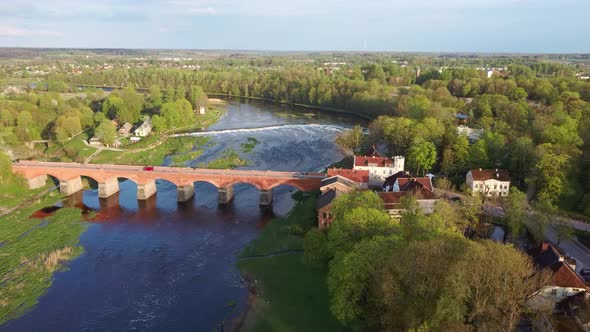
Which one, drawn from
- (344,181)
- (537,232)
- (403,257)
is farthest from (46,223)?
(537,232)

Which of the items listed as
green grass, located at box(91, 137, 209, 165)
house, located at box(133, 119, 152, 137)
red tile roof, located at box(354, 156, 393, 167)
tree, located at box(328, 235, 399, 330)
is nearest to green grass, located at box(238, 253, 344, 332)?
tree, located at box(328, 235, 399, 330)

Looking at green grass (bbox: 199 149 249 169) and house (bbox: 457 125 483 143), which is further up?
house (bbox: 457 125 483 143)

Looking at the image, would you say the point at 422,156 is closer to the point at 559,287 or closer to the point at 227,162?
the point at 227,162

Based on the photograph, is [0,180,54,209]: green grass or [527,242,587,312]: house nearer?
[527,242,587,312]: house

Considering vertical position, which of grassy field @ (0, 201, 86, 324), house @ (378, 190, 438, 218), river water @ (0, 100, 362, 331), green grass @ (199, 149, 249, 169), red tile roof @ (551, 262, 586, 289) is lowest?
river water @ (0, 100, 362, 331)

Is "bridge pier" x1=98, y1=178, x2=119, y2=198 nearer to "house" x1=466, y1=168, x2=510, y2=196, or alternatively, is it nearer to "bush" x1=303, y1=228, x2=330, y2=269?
"bush" x1=303, y1=228, x2=330, y2=269

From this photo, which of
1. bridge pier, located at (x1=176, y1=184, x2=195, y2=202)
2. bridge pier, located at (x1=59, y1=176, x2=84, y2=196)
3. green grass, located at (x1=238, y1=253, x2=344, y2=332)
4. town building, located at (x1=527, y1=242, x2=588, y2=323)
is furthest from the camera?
bridge pier, located at (x1=59, y1=176, x2=84, y2=196)

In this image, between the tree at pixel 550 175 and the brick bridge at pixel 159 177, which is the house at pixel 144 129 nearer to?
the brick bridge at pixel 159 177

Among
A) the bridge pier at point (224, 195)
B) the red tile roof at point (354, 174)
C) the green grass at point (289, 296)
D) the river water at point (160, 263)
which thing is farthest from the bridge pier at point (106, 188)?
the red tile roof at point (354, 174)
